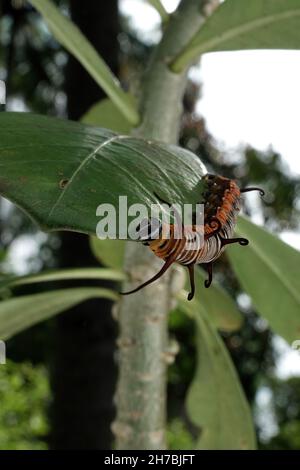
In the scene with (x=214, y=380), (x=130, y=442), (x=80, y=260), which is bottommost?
(x=130, y=442)

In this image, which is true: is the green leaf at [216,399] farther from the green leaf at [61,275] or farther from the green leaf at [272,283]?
the green leaf at [61,275]

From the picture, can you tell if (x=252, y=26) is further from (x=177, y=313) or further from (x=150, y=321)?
(x=177, y=313)

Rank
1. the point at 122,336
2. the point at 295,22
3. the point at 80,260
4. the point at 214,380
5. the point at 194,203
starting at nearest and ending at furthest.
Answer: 1. the point at 194,203
2. the point at 295,22
3. the point at 122,336
4. the point at 214,380
5. the point at 80,260

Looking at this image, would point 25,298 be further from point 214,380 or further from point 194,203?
point 194,203

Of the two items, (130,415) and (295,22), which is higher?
(295,22)

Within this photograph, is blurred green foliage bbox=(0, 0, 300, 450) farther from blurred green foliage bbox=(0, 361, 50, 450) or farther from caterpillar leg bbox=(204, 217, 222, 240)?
caterpillar leg bbox=(204, 217, 222, 240)

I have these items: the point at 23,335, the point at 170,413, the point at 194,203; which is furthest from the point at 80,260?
the point at 170,413

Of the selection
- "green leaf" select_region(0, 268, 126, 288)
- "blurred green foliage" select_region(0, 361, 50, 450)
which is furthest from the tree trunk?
"green leaf" select_region(0, 268, 126, 288)
